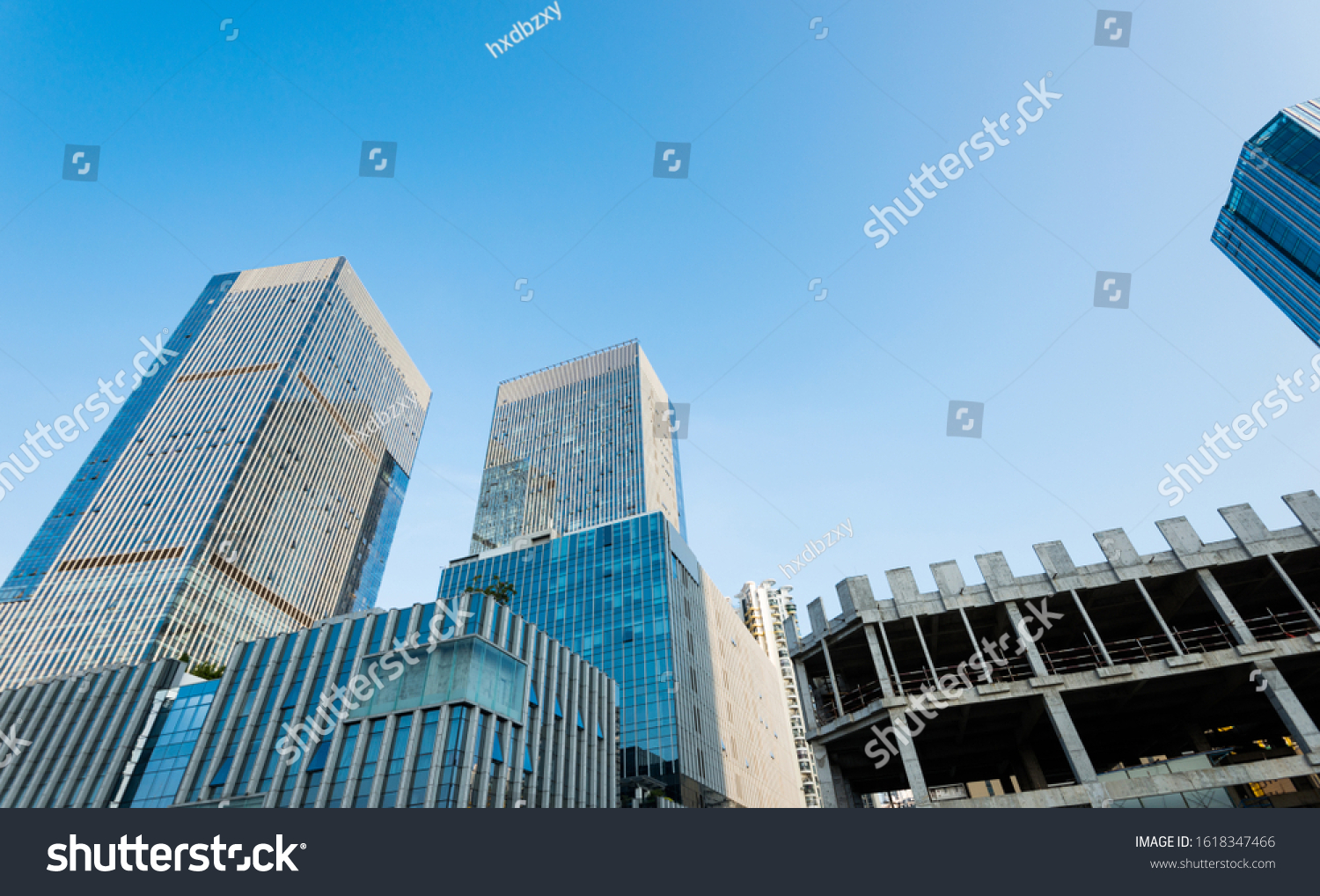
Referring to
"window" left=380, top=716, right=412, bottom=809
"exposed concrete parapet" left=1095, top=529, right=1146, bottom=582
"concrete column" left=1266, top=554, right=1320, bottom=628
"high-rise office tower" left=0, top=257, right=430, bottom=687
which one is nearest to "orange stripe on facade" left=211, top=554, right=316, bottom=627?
"high-rise office tower" left=0, top=257, right=430, bottom=687

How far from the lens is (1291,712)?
92.4 ft

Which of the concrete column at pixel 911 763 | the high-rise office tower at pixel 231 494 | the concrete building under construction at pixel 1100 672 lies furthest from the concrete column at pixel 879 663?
the high-rise office tower at pixel 231 494

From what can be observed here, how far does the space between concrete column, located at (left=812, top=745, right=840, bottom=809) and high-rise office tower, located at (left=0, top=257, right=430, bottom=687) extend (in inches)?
4557

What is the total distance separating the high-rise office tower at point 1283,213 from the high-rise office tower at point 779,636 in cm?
10255

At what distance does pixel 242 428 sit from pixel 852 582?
142 meters

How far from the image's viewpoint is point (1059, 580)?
33219mm

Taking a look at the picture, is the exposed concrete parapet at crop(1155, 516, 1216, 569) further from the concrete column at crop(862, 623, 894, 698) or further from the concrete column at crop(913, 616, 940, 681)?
the concrete column at crop(862, 623, 894, 698)

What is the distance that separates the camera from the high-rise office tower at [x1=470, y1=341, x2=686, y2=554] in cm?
11888

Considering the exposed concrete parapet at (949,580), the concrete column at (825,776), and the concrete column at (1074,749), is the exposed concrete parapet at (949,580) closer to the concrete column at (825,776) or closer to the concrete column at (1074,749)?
the concrete column at (1074,749)

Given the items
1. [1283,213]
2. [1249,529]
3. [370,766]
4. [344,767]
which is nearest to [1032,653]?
[1249,529]
